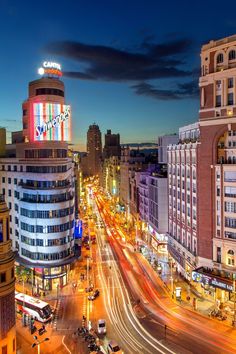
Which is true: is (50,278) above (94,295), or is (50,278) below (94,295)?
above

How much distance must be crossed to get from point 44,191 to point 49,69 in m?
31.3

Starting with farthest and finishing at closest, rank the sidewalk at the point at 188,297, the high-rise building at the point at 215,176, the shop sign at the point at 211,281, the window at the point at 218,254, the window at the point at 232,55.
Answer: the window at the point at 218,254
the window at the point at 232,55
the high-rise building at the point at 215,176
the sidewalk at the point at 188,297
the shop sign at the point at 211,281

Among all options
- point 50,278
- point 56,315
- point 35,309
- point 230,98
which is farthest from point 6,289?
point 230,98

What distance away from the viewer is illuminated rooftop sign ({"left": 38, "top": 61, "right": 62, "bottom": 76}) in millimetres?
93188

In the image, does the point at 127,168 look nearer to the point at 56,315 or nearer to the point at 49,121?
the point at 49,121

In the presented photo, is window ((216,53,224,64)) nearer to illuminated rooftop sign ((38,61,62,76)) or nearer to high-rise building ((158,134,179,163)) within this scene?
illuminated rooftop sign ((38,61,62,76))

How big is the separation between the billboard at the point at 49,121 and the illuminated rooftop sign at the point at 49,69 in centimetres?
886

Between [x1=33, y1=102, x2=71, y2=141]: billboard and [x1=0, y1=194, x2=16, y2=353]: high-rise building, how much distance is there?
44.6 metres

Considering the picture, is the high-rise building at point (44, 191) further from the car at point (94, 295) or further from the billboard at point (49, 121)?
the car at point (94, 295)

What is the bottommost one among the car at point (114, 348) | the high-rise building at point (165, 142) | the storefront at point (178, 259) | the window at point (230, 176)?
the car at point (114, 348)

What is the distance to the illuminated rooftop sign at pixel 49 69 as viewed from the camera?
9319 cm

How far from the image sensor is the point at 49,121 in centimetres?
9100

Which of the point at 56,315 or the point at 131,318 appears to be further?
the point at 56,315

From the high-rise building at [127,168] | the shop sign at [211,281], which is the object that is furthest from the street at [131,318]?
the high-rise building at [127,168]
